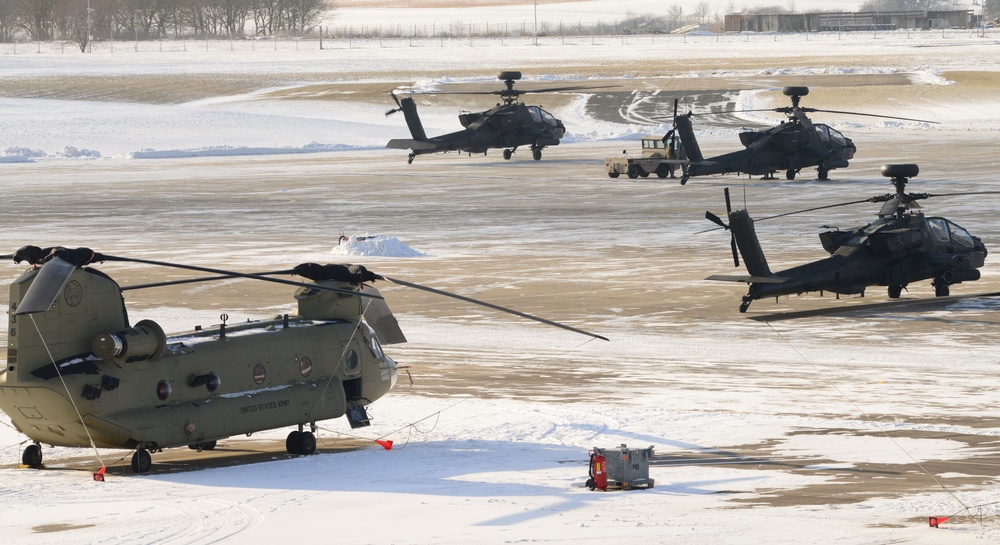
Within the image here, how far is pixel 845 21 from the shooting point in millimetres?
188500

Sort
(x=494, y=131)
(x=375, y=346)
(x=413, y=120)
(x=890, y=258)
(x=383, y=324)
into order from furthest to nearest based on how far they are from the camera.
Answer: (x=494, y=131) → (x=413, y=120) → (x=890, y=258) → (x=383, y=324) → (x=375, y=346)

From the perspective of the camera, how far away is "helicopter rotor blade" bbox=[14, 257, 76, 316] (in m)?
14.8

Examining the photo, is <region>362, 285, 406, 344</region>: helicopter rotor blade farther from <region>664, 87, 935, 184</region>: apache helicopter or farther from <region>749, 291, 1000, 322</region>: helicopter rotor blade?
<region>664, 87, 935, 184</region>: apache helicopter

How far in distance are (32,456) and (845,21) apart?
182 metres

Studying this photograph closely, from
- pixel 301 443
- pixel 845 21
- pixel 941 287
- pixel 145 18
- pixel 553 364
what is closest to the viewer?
pixel 301 443

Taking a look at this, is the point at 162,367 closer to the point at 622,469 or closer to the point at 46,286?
the point at 46,286

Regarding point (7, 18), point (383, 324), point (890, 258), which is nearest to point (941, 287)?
point (890, 258)

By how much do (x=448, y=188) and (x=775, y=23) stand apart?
141517 mm

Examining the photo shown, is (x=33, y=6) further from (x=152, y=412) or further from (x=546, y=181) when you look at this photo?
(x=152, y=412)

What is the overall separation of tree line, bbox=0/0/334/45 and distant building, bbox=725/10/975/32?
5599 centimetres

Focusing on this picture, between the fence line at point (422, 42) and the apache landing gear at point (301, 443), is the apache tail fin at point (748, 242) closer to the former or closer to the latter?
the apache landing gear at point (301, 443)

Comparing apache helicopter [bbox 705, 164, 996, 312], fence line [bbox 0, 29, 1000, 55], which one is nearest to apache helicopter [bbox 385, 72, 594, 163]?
apache helicopter [bbox 705, 164, 996, 312]

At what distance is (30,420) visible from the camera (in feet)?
50.9

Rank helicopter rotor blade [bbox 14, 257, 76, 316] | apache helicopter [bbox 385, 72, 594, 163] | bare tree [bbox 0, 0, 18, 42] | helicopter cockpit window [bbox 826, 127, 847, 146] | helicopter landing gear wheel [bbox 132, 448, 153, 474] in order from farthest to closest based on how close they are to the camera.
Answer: bare tree [bbox 0, 0, 18, 42] → apache helicopter [bbox 385, 72, 594, 163] → helicopter cockpit window [bbox 826, 127, 847, 146] → helicopter landing gear wheel [bbox 132, 448, 153, 474] → helicopter rotor blade [bbox 14, 257, 76, 316]
